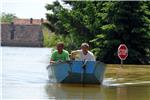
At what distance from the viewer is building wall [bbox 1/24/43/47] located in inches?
5300

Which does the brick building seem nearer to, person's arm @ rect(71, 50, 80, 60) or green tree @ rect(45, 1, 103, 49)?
green tree @ rect(45, 1, 103, 49)

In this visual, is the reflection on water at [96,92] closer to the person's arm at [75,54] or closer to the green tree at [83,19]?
the person's arm at [75,54]

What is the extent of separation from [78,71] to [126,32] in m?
21.0

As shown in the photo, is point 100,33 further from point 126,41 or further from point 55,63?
point 55,63

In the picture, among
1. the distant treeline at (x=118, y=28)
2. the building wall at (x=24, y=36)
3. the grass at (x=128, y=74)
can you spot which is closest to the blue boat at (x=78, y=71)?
the grass at (x=128, y=74)

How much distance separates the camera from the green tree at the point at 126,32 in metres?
37.6

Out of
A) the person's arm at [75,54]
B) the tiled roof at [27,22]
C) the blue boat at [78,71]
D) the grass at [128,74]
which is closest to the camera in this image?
the blue boat at [78,71]

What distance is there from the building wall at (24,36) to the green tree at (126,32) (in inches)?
3725

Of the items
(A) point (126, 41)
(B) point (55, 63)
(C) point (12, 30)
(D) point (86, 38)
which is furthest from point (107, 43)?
(C) point (12, 30)

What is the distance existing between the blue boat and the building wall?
114 metres

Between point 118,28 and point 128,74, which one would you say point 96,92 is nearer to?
point 128,74

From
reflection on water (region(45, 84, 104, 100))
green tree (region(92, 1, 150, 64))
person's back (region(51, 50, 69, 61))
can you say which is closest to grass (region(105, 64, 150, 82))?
person's back (region(51, 50, 69, 61))

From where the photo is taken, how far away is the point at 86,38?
139 ft

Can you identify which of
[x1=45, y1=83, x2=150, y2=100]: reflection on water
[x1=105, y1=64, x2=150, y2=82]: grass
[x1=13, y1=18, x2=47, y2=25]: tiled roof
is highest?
[x1=13, y1=18, x2=47, y2=25]: tiled roof
